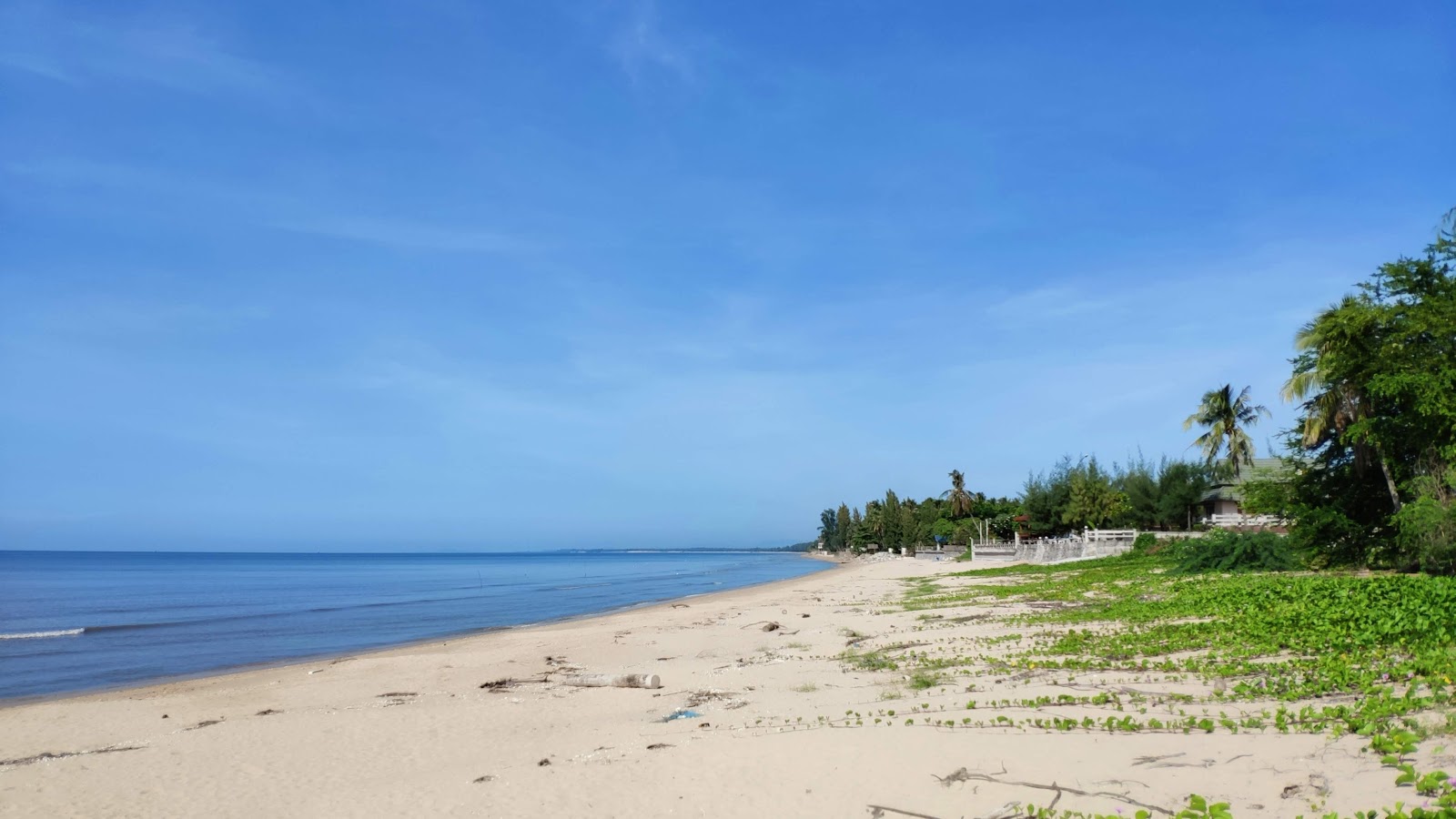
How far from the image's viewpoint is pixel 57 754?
11398 mm

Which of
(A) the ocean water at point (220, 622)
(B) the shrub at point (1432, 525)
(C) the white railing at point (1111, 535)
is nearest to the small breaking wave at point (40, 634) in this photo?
(A) the ocean water at point (220, 622)

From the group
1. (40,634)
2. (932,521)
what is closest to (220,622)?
(40,634)

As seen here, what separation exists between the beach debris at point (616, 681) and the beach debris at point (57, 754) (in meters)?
6.29

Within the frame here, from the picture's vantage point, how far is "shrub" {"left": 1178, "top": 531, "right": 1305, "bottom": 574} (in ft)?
82.3

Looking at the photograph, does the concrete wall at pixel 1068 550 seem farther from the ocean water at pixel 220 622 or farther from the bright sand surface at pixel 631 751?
the bright sand surface at pixel 631 751

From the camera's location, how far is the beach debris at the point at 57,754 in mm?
10969

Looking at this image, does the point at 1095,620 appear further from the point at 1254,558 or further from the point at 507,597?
the point at 507,597

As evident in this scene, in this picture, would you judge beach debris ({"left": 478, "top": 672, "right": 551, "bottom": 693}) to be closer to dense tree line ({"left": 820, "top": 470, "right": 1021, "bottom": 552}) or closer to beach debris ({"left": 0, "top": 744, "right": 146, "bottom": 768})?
beach debris ({"left": 0, "top": 744, "right": 146, "bottom": 768})

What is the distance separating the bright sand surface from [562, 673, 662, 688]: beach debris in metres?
0.27

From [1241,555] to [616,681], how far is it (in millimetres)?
19936

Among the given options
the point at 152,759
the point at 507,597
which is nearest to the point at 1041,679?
the point at 152,759

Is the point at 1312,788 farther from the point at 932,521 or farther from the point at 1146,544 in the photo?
the point at 932,521

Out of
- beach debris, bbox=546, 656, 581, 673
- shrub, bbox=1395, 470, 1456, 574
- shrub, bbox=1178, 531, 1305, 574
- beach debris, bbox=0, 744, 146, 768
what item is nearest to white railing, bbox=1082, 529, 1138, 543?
shrub, bbox=1178, 531, 1305, 574

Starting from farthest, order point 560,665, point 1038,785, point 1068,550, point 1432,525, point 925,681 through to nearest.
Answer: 1. point 1068,550
2. point 1432,525
3. point 560,665
4. point 925,681
5. point 1038,785
